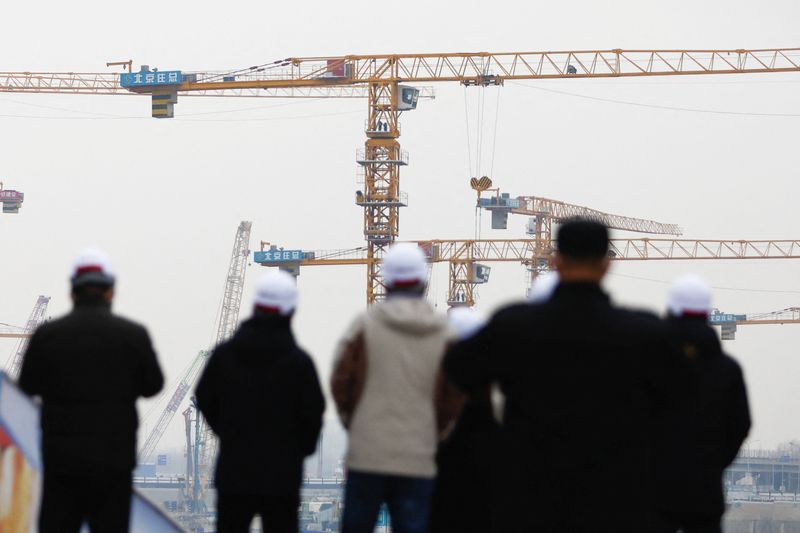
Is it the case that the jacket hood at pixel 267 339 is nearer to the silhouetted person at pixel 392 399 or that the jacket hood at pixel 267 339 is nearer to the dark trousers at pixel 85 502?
the silhouetted person at pixel 392 399

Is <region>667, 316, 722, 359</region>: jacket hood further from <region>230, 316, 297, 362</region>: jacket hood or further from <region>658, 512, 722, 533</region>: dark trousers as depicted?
<region>230, 316, 297, 362</region>: jacket hood

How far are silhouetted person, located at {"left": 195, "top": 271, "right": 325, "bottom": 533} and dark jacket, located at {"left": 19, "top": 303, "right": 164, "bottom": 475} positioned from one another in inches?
15.7

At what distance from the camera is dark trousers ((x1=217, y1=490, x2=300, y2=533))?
902 cm

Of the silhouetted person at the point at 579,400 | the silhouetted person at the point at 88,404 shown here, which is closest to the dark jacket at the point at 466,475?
the silhouetted person at the point at 88,404

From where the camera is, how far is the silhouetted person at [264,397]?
891 cm

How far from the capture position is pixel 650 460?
22.2 ft

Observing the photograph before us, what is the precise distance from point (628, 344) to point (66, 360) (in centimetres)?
322

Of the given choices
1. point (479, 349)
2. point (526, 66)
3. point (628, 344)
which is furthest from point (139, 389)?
point (526, 66)

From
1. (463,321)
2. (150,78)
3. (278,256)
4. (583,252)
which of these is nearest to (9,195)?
(278,256)

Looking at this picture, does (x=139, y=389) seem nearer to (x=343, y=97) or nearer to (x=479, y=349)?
(x=479, y=349)

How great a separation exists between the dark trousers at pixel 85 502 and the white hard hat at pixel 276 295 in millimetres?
1098

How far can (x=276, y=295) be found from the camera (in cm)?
890

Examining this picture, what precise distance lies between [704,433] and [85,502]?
3.16 m

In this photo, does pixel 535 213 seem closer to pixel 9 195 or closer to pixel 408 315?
pixel 9 195
